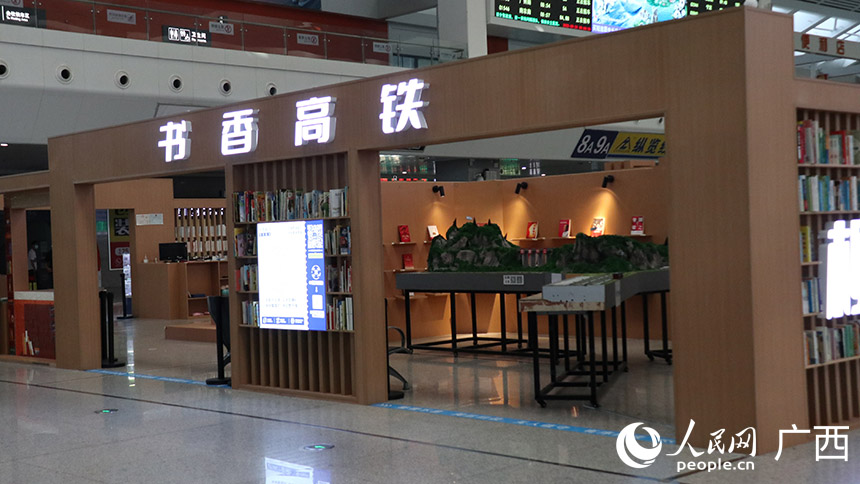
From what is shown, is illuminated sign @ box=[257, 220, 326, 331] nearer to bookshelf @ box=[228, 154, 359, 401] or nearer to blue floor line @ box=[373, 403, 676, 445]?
bookshelf @ box=[228, 154, 359, 401]

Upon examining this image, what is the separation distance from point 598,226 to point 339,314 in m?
5.09

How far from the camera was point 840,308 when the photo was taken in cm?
577

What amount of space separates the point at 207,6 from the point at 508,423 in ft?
50.1

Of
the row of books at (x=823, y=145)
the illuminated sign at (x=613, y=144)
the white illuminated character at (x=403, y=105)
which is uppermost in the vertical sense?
the illuminated sign at (x=613, y=144)

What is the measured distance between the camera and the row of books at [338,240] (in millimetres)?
7613

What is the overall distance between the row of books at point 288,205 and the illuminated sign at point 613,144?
13657 mm

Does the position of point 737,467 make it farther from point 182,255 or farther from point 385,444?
point 182,255

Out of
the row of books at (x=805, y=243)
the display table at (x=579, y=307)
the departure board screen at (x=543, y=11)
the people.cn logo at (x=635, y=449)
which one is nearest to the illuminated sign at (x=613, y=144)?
the departure board screen at (x=543, y=11)

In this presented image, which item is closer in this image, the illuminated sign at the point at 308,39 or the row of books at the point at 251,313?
the row of books at the point at 251,313

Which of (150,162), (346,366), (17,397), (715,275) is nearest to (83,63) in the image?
(150,162)

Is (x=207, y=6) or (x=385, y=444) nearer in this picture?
(x=385, y=444)

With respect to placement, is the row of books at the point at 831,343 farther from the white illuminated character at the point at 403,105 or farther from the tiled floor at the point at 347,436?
the white illuminated character at the point at 403,105

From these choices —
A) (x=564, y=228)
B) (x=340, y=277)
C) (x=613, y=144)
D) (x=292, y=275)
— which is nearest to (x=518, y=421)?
(x=340, y=277)

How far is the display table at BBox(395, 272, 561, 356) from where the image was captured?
9.84 meters
